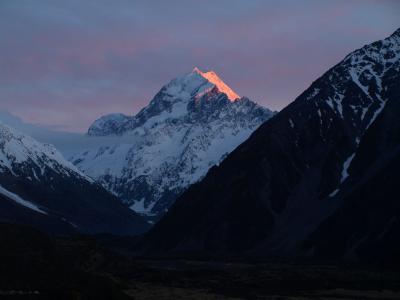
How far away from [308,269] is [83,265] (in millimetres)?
56275

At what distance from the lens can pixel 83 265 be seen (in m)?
150

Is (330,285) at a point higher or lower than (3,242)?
lower

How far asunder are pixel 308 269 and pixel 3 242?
3163 inches

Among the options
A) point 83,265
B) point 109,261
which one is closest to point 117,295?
point 83,265

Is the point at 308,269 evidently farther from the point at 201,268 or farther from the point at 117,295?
the point at 117,295

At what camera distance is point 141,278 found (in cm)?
15325

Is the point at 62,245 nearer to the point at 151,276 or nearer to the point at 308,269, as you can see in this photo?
the point at 151,276

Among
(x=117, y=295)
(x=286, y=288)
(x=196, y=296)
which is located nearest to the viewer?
(x=117, y=295)


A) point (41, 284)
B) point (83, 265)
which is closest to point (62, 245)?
point (83, 265)

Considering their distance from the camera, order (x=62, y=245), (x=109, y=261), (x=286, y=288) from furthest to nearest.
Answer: (x=109, y=261) → (x=62, y=245) → (x=286, y=288)

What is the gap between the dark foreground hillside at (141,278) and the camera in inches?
3588

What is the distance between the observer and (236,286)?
5748 inches

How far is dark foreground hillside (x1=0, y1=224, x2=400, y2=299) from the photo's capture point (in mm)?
91125

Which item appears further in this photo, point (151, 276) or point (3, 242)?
point (151, 276)
